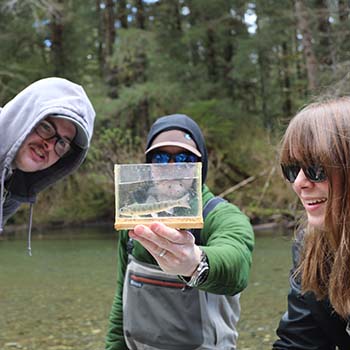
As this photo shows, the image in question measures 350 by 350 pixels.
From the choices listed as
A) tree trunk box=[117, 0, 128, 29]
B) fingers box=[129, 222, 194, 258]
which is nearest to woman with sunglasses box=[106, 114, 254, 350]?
fingers box=[129, 222, 194, 258]

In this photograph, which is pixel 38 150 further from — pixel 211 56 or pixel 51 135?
pixel 211 56

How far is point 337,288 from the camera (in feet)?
7.63

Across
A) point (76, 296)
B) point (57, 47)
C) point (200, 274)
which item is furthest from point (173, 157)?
point (57, 47)

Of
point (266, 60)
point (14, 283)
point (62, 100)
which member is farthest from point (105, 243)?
point (62, 100)

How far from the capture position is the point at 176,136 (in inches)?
109

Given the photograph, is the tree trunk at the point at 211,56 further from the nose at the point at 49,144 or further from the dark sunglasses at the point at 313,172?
the dark sunglasses at the point at 313,172

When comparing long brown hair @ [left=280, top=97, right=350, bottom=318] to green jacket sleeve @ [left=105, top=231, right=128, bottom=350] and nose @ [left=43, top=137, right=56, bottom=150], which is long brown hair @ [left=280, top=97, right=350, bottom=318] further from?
nose @ [left=43, top=137, right=56, bottom=150]

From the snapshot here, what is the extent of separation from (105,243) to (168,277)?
15.7 m

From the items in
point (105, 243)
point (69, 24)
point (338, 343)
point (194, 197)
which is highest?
point (69, 24)

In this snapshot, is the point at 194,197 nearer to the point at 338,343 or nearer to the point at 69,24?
the point at 338,343

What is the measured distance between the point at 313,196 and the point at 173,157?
71 centimetres

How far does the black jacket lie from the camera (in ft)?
8.20

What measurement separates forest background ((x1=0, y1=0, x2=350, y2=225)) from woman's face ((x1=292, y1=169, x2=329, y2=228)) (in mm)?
17231

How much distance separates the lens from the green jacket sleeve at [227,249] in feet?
7.06
